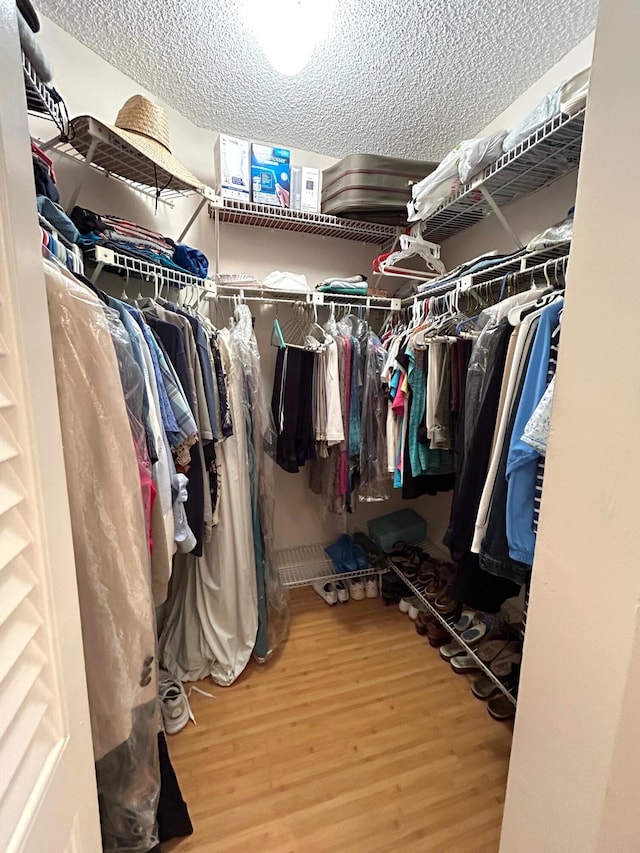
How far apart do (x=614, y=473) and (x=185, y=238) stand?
216cm

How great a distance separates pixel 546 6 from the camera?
1.27 m

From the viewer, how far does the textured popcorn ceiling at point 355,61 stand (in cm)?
130

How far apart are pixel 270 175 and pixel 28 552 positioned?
1.99 meters

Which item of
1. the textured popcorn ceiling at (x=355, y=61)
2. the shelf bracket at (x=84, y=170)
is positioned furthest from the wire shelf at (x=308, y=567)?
the textured popcorn ceiling at (x=355, y=61)

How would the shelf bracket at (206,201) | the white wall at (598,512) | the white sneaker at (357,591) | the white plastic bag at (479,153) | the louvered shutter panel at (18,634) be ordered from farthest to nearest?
the white sneaker at (357,591) < the shelf bracket at (206,201) < the white plastic bag at (479,153) < the white wall at (598,512) < the louvered shutter panel at (18,634)

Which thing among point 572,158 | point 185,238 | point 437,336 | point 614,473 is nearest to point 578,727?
point 614,473

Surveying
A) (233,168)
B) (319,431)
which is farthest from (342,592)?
(233,168)

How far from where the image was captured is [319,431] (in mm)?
1820

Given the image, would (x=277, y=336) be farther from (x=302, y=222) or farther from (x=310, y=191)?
(x=310, y=191)

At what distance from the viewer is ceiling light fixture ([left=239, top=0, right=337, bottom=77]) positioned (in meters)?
1.19

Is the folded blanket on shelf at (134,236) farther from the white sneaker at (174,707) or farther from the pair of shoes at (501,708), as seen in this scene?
the pair of shoes at (501,708)

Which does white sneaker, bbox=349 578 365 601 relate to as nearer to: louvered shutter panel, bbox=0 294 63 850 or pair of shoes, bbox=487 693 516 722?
pair of shoes, bbox=487 693 516 722

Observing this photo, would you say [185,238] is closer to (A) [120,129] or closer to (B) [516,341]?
(A) [120,129]

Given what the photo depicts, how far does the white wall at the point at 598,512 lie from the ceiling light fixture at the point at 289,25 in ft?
3.55
